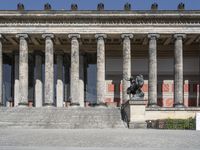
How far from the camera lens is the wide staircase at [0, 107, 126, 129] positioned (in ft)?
146

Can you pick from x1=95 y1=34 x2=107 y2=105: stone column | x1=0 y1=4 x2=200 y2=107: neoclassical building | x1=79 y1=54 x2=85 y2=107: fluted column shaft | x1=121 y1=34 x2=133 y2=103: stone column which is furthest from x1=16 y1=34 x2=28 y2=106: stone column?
x1=121 y1=34 x2=133 y2=103: stone column

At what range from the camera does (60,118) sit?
4788cm

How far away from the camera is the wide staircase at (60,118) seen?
44406mm

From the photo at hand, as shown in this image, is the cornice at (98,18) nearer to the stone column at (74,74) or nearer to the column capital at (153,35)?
the column capital at (153,35)

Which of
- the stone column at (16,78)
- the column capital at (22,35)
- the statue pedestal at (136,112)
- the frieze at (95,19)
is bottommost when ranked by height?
the statue pedestal at (136,112)

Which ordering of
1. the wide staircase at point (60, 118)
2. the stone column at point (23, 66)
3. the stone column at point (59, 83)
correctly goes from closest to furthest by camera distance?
the wide staircase at point (60, 118) < the stone column at point (23, 66) < the stone column at point (59, 83)

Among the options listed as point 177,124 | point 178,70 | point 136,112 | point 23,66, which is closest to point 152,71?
point 178,70

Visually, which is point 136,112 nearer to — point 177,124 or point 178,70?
point 177,124

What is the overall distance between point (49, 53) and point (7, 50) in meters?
9.45

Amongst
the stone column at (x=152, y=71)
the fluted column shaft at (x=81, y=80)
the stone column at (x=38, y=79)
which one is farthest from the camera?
the fluted column shaft at (x=81, y=80)

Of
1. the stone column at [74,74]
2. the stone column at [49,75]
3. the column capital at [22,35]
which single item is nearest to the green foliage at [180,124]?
the stone column at [74,74]

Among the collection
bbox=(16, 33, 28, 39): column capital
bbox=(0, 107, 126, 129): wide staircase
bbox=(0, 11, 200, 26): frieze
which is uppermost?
bbox=(0, 11, 200, 26): frieze

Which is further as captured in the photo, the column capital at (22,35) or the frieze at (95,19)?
the column capital at (22,35)

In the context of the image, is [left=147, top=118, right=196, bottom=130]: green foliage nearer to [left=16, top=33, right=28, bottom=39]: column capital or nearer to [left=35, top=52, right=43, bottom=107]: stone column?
[left=16, top=33, right=28, bottom=39]: column capital
